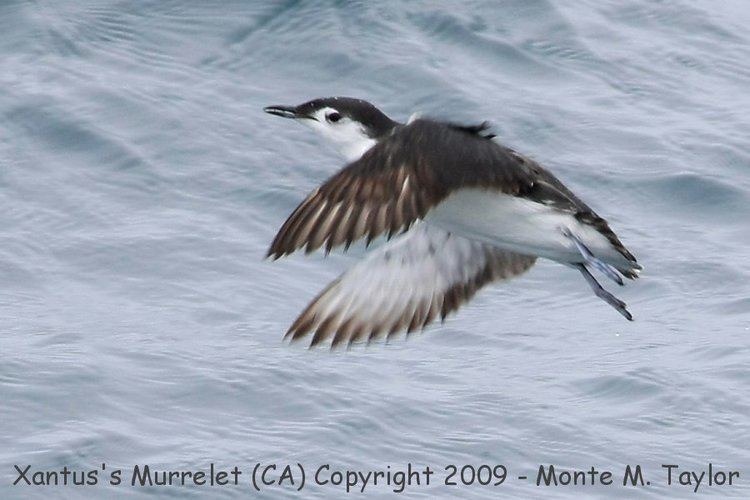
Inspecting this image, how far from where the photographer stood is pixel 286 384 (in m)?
9.86

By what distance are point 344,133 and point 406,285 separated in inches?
35.9

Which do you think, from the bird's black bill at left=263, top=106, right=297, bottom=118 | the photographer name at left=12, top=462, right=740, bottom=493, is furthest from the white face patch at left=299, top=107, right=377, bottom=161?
the photographer name at left=12, top=462, right=740, bottom=493

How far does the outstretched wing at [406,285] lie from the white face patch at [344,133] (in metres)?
0.66

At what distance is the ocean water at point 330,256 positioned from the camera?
30.8ft

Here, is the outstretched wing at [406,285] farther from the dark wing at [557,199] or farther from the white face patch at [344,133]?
the dark wing at [557,199]

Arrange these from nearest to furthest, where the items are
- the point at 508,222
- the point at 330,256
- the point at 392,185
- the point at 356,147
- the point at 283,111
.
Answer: the point at 392,185 → the point at 508,222 → the point at 356,147 → the point at 283,111 → the point at 330,256

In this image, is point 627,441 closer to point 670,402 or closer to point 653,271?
point 670,402

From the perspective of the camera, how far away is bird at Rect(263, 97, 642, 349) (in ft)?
23.9

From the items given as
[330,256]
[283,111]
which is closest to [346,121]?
[283,111]

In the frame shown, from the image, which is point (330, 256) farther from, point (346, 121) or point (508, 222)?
point (508, 222)

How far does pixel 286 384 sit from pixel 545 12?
5764 mm

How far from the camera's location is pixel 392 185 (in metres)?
7.36

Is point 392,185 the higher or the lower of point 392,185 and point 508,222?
the higher

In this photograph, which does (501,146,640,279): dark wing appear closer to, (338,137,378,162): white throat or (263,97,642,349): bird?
(263,97,642,349): bird
